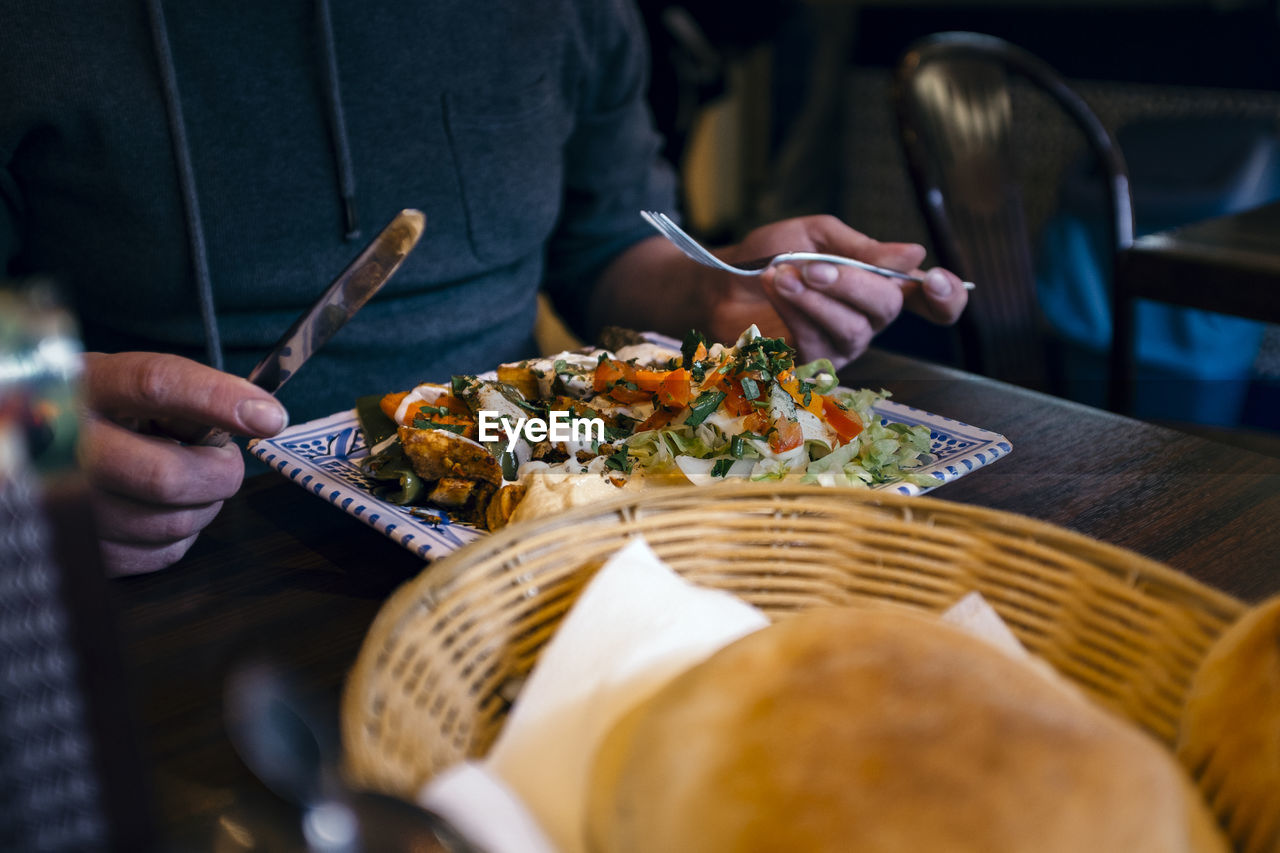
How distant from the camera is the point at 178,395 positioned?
2.27ft

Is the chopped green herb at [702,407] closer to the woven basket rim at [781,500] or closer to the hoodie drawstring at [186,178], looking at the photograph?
the woven basket rim at [781,500]

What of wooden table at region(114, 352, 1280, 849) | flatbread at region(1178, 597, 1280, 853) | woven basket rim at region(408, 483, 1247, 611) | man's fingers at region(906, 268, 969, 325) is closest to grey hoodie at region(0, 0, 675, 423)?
wooden table at region(114, 352, 1280, 849)

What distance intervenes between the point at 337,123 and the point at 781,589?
2.88 ft

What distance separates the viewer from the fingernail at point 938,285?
1087mm

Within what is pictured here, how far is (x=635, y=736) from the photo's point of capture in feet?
1.49

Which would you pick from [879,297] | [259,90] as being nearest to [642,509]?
[879,297]

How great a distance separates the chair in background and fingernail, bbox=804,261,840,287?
2.27 feet

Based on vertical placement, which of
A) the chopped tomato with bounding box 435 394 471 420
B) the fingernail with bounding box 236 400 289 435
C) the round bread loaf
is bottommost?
the chopped tomato with bounding box 435 394 471 420

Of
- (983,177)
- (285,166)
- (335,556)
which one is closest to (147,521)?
(335,556)

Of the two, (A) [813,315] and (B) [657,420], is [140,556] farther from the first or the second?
(A) [813,315]

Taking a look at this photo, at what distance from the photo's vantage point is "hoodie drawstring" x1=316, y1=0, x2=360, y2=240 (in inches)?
45.3

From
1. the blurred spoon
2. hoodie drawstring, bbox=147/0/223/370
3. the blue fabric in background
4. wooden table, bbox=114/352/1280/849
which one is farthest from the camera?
the blue fabric in background

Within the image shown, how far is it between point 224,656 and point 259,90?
0.79 metres

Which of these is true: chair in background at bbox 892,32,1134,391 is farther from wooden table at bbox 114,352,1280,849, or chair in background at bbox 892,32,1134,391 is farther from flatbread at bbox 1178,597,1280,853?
flatbread at bbox 1178,597,1280,853
